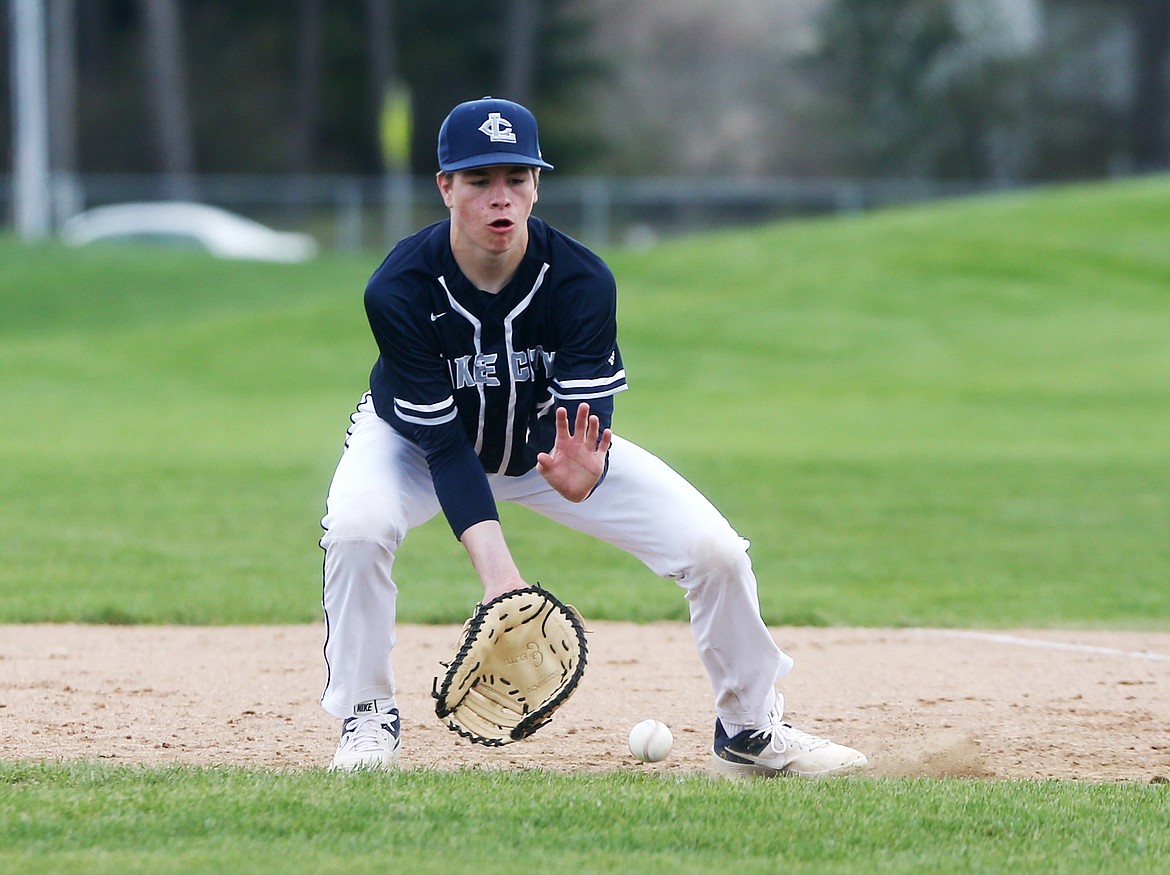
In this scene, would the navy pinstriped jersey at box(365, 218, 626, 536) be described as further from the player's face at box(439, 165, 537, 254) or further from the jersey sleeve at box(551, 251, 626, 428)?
the player's face at box(439, 165, 537, 254)

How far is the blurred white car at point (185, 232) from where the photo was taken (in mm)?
32094

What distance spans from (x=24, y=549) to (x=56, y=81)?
2700 centimetres

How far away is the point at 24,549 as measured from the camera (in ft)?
34.4

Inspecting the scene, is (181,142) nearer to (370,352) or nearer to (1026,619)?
(370,352)

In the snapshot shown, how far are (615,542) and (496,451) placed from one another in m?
0.48

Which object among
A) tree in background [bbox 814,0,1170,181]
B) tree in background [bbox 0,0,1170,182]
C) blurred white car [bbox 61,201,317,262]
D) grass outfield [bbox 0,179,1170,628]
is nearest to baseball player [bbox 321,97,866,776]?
grass outfield [bbox 0,179,1170,628]

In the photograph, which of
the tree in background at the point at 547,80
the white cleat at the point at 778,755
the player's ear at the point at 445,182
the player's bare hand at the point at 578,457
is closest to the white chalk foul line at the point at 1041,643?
the white cleat at the point at 778,755

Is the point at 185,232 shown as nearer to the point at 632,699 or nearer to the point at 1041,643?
the point at 1041,643

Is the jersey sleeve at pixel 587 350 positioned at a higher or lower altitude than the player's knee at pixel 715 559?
higher

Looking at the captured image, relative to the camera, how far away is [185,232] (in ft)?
106

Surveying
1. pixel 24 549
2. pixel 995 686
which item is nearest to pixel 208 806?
pixel 995 686

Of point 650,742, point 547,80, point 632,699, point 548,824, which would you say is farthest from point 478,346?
point 547,80

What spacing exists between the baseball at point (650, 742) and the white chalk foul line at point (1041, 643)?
3.05m

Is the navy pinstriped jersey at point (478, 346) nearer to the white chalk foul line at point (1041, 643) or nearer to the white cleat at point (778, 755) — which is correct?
the white cleat at point (778, 755)
